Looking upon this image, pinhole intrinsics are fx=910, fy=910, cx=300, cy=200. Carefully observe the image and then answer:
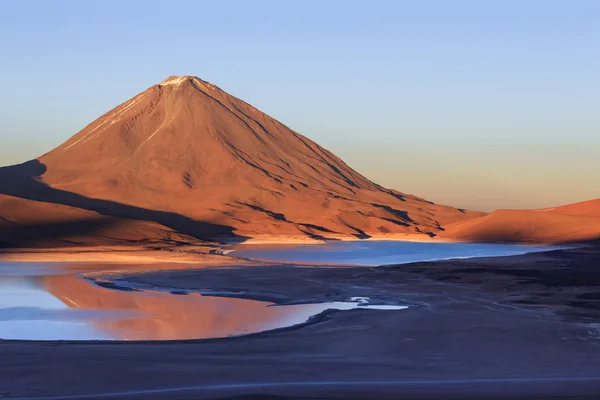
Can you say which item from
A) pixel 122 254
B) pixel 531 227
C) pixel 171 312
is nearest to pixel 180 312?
pixel 171 312

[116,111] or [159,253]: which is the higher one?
[116,111]

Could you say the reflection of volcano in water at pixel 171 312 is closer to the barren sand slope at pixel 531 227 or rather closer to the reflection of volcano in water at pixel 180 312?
the reflection of volcano in water at pixel 180 312

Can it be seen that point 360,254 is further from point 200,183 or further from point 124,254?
point 200,183

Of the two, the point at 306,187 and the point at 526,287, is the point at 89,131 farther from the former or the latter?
the point at 526,287

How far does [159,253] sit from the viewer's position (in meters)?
50.9

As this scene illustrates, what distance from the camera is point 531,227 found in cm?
8138

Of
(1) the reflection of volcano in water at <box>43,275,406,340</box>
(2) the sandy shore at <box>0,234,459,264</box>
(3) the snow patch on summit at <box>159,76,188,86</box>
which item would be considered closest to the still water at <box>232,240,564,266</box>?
(2) the sandy shore at <box>0,234,459,264</box>

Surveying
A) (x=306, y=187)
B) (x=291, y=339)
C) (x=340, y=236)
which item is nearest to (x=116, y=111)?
(x=306, y=187)

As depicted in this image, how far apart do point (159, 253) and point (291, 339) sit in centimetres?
3626

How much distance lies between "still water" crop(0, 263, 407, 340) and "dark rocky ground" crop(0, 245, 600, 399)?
1.23 meters

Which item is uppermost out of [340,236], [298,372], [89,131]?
[89,131]

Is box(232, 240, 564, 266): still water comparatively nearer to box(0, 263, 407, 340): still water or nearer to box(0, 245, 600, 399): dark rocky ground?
box(0, 263, 407, 340): still water

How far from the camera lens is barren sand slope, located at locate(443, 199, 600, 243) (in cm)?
7575

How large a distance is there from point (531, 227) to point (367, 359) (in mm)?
70670
